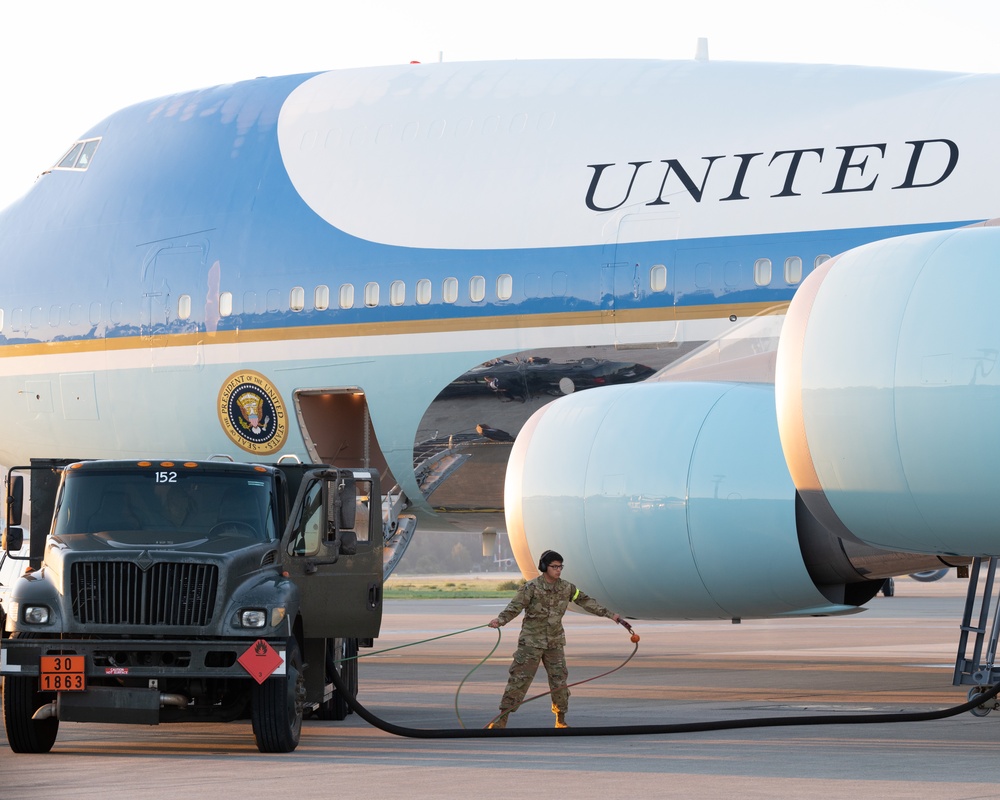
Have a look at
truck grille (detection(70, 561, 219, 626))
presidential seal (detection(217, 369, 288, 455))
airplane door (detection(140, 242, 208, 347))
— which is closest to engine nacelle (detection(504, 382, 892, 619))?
truck grille (detection(70, 561, 219, 626))

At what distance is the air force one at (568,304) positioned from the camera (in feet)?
40.8

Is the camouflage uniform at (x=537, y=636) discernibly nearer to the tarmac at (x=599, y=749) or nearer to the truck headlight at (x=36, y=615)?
the tarmac at (x=599, y=749)

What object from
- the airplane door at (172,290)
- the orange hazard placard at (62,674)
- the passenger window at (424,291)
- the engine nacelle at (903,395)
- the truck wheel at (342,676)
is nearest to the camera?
the engine nacelle at (903,395)

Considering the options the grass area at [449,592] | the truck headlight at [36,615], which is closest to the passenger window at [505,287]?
the truck headlight at [36,615]

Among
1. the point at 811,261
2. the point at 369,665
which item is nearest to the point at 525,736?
the point at 811,261

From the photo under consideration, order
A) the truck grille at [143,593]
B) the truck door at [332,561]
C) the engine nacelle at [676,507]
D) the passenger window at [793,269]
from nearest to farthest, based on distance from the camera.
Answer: the truck grille at [143,593]
the truck door at [332,561]
the engine nacelle at [676,507]
the passenger window at [793,269]

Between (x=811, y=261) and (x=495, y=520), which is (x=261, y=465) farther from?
(x=495, y=520)

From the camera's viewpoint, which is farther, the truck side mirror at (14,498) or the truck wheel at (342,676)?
the truck wheel at (342,676)

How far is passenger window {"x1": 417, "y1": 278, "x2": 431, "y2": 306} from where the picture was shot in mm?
20000

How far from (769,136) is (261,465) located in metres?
7.38

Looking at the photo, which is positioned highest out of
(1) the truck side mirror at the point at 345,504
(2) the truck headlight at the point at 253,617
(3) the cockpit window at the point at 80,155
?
(3) the cockpit window at the point at 80,155

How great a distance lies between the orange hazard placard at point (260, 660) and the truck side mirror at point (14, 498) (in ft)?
10.2

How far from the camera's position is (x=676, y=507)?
14281 millimetres

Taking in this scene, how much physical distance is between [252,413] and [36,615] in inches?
347
